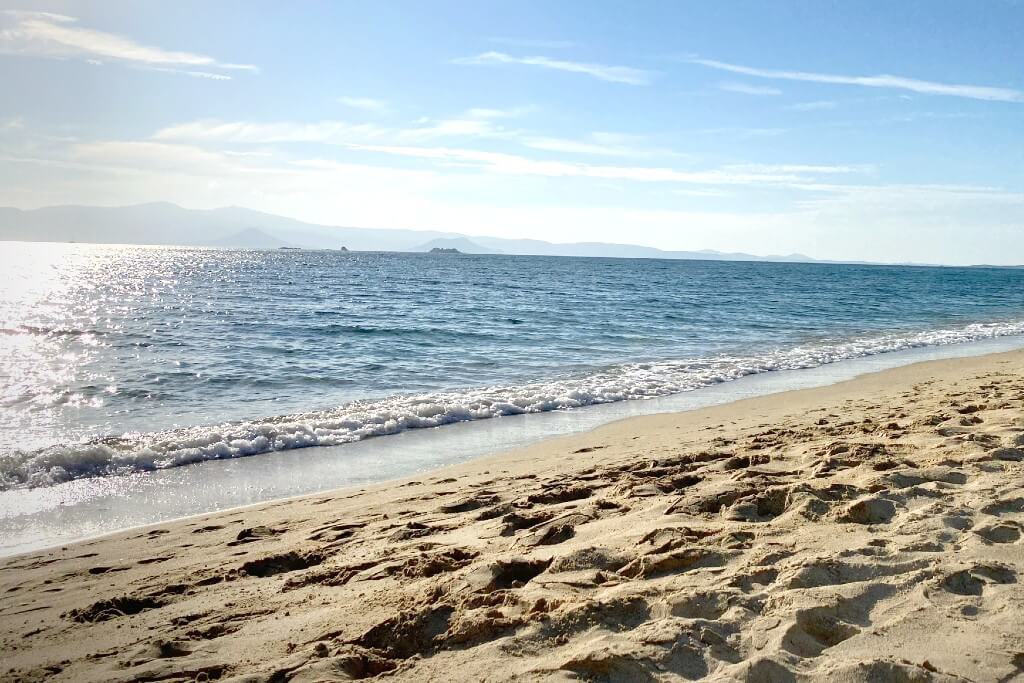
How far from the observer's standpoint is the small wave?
7.76 m

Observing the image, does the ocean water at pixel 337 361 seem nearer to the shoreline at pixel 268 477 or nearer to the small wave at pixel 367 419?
the small wave at pixel 367 419

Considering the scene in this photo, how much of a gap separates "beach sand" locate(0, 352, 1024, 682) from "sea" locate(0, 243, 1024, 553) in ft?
6.46

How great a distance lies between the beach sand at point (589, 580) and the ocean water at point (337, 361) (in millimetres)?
3353

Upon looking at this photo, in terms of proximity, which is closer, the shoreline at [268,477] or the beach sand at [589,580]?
the beach sand at [589,580]

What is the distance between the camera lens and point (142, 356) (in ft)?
53.7

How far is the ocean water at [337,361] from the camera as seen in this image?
9.07 meters

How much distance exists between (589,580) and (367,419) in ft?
22.8

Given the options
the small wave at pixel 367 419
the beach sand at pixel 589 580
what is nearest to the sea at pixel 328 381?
the small wave at pixel 367 419

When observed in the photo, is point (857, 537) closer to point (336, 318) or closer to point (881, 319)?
point (336, 318)

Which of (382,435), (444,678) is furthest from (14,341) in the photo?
(444,678)

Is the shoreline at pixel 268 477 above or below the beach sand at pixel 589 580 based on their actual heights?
below

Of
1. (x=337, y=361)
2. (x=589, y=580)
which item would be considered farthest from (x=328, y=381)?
(x=589, y=580)

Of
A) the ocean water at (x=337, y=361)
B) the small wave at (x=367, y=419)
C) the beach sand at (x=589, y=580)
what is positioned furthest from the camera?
the ocean water at (x=337, y=361)

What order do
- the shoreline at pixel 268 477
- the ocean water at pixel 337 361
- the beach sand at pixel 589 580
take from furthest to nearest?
the ocean water at pixel 337 361 → the shoreline at pixel 268 477 → the beach sand at pixel 589 580
